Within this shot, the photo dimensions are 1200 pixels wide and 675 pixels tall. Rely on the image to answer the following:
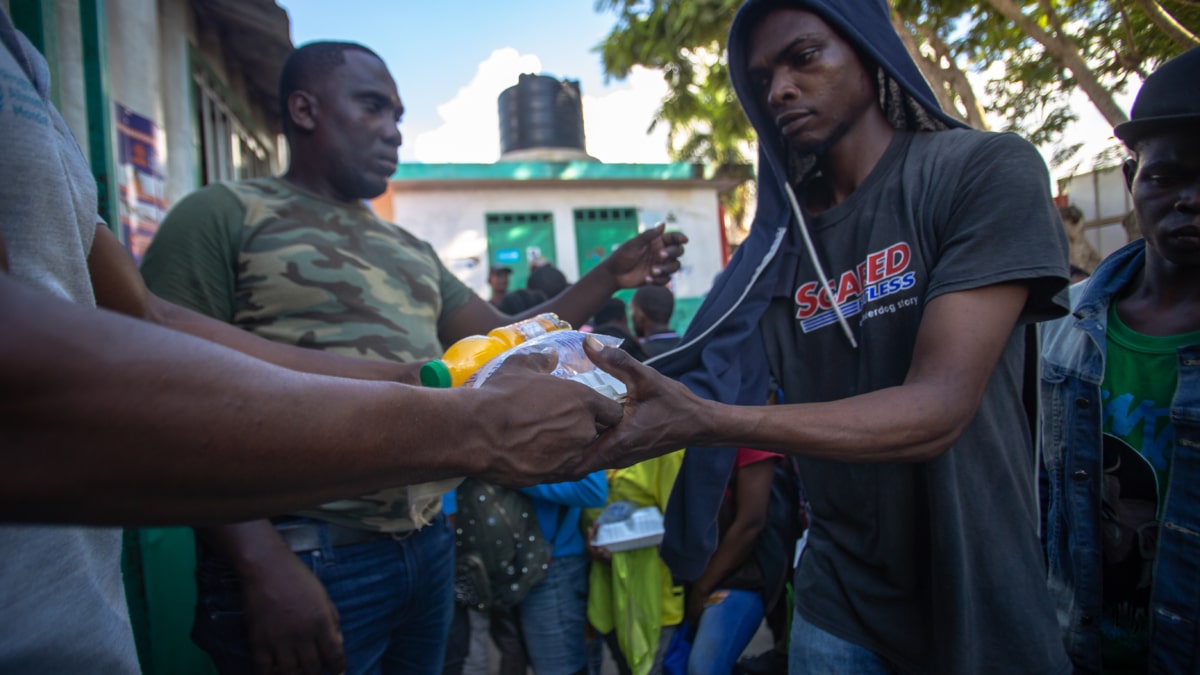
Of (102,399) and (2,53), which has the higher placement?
(2,53)

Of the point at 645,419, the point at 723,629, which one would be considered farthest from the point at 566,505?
the point at 645,419

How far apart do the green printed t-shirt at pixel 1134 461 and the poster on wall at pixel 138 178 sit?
3.92 metres

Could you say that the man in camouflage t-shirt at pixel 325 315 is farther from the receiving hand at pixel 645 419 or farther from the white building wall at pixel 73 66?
the white building wall at pixel 73 66

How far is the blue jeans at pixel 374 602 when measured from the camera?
1.71 metres

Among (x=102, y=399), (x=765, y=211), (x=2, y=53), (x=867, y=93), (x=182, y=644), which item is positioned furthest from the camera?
(x=182, y=644)

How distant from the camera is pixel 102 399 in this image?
2.17 feet

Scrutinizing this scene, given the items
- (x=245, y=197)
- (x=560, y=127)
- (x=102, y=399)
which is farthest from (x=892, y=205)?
(x=560, y=127)

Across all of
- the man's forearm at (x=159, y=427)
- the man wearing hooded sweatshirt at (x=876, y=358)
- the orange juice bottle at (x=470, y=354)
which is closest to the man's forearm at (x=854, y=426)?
the man wearing hooded sweatshirt at (x=876, y=358)

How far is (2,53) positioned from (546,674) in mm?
2757

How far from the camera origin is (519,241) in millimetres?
12664

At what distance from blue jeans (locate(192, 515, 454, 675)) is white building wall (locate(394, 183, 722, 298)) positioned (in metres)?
9.87

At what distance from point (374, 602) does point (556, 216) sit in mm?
11482

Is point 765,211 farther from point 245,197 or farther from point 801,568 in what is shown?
point 245,197

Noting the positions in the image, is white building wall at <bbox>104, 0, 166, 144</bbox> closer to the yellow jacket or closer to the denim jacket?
the yellow jacket
